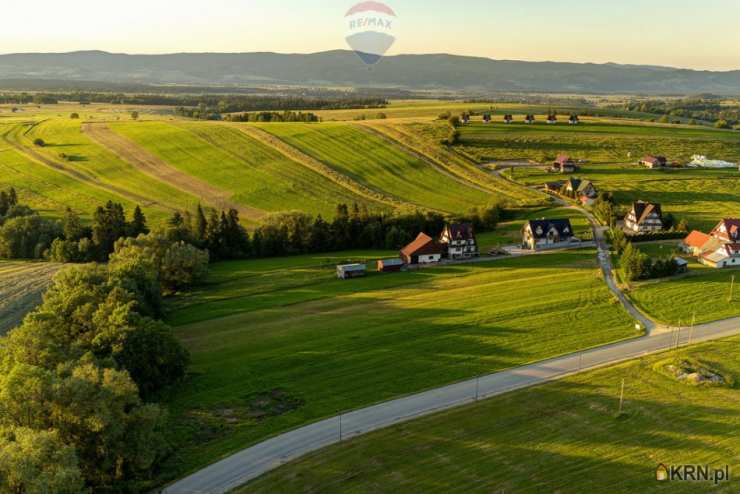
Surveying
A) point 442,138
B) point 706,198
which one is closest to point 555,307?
point 706,198

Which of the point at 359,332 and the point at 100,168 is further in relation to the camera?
the point at 100,168

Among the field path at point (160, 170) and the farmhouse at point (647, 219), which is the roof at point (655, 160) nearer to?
the farmhouse at point (647, 219)

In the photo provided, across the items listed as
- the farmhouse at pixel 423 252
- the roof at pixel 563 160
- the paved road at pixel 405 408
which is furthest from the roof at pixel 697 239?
the roof at pixel 563 160

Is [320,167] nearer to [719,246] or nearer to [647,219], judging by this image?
[647,219]

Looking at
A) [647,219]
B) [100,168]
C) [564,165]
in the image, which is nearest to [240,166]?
[100,168]

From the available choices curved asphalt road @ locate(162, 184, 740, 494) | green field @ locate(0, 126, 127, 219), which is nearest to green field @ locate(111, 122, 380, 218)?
green field @ locate(0, 126, 127, 219)

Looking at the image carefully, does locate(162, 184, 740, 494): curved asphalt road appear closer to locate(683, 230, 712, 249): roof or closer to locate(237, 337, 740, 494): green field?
locate(237, 337, 740, 494): green field
